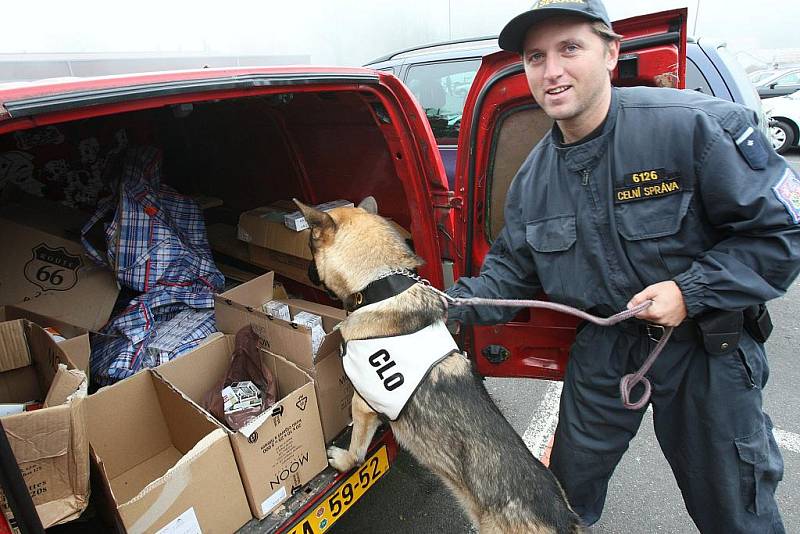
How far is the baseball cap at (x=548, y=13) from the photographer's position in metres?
1.44

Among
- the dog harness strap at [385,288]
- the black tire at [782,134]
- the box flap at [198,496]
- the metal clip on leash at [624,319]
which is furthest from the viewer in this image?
the black tire at [782,134]

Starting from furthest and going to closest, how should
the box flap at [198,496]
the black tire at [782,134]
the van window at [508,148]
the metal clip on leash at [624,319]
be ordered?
the black tire at [782,134]
the van window at [508,148]
the metal clip on leash at [624,319]
the box flap at [198,496]

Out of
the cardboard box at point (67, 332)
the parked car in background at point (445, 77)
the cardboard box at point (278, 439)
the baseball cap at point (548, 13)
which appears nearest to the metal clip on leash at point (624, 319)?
the cardboard box at point (278, 439)

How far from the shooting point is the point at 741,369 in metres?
1.54

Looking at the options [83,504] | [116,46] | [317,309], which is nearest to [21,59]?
[116,46]

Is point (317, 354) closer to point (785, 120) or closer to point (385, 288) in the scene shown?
point (385, 288)

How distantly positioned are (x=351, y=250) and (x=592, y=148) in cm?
102

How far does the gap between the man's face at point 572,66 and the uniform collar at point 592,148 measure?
39 millimetres

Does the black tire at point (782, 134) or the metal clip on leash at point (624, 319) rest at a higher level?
the metal clip on leash at point (624, 319)

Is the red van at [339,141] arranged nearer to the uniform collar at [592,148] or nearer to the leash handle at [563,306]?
the uniform collar at [592,148]

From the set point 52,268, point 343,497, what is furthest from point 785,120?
point 52,268

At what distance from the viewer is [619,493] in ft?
8.26

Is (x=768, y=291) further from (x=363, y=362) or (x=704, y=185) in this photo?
(x=363, y=362)

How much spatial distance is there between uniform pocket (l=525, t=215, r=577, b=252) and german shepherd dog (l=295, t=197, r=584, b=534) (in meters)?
0.44
